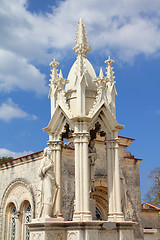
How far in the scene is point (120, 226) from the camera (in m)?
8.46

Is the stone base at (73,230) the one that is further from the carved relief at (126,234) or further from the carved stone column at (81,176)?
the carved stone column at (81,176)

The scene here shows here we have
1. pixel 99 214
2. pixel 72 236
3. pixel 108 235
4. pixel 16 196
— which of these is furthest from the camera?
pixel 16 196

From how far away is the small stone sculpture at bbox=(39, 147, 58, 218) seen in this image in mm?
8125

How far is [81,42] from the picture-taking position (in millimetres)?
9492

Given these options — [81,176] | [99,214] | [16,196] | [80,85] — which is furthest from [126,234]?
[16,196]

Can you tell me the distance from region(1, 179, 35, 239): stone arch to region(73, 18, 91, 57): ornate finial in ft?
33.2

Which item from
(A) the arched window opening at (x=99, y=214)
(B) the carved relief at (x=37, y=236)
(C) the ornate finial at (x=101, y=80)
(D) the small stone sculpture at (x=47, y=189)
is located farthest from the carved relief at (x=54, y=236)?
(A) the arched window opening at (x=99, y=214)

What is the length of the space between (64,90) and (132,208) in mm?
11763

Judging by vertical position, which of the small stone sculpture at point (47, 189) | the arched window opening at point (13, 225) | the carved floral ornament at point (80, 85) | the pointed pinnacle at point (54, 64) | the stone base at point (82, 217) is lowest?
the arched window opening at point (13, 225)

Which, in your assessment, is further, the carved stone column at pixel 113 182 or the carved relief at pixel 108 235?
the carved stone column at pixel 113 182

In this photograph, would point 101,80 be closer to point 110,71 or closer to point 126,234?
point 110,71

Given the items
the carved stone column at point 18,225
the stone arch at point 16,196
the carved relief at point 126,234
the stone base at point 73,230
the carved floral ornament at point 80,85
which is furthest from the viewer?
the carved stone column at point 18,225

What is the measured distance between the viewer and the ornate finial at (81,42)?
941 cm

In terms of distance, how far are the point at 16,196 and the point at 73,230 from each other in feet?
38.6
